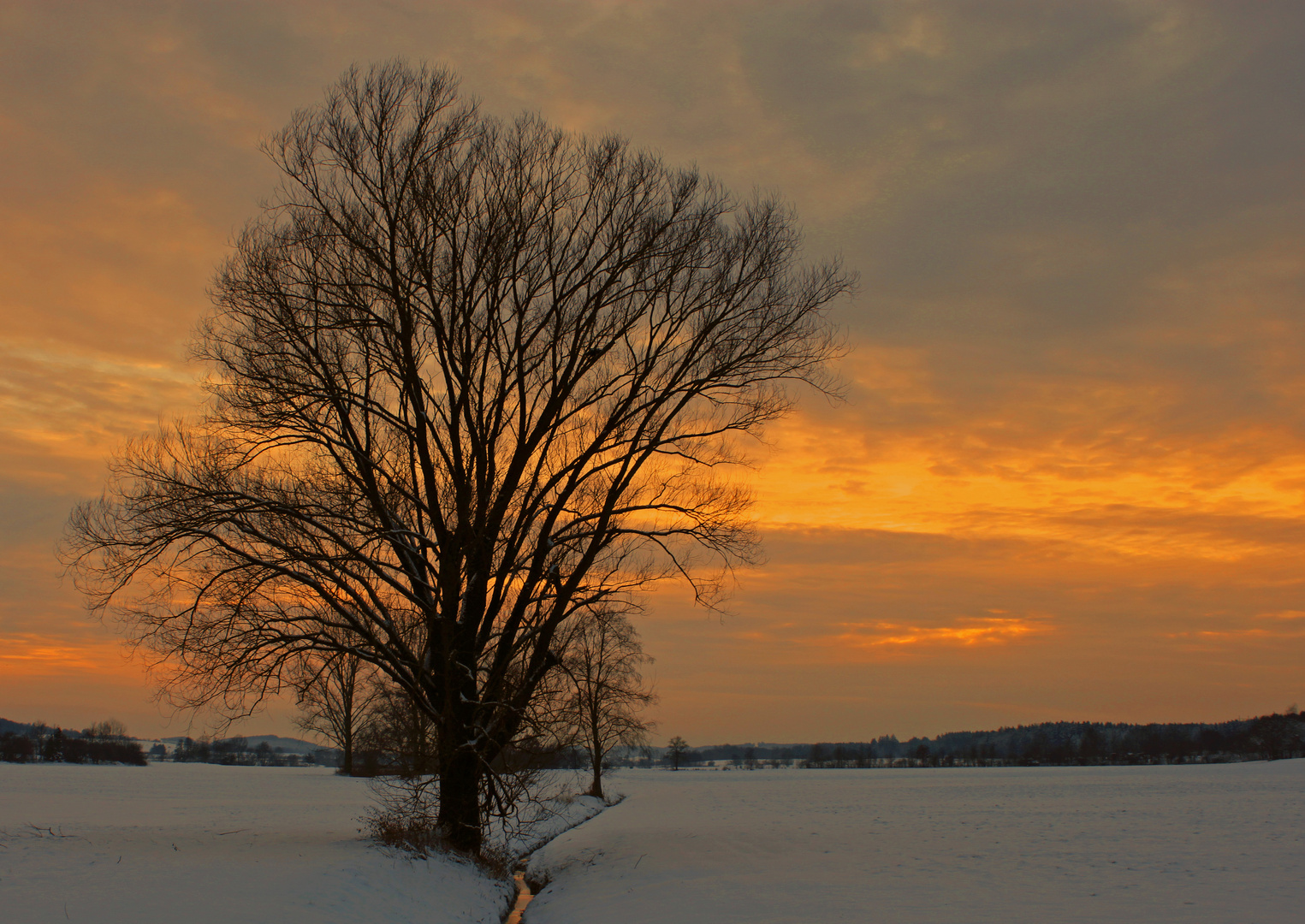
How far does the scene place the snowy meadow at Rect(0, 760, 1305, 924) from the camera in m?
11.7

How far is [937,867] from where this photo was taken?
2023cm

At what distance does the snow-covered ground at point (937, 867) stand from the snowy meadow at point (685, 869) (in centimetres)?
8

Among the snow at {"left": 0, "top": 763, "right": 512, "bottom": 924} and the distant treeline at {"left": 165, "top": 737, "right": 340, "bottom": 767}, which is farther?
the distant treeline at {"left": 165, "top": 737, "right": 340, "bottom": 767}

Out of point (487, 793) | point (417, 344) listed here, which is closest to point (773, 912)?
point (487, 793)

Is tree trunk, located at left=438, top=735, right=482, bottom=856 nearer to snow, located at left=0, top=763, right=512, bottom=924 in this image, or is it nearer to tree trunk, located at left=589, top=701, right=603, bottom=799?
snow, located at left=0, top=763, right=512, bottom=924

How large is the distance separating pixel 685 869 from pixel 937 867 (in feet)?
20.2

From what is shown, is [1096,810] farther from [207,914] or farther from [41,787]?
[41,787]

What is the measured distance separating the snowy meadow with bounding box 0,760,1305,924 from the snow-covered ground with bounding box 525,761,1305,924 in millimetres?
78

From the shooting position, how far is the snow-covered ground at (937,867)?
48.3 feet

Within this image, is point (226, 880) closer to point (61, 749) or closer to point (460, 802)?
point (460, 802)

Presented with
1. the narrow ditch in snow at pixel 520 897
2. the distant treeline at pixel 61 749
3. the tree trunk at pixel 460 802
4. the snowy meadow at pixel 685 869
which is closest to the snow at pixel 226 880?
the snowy meadow at pixel 685 869

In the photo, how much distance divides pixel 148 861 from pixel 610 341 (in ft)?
40.4

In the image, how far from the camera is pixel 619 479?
18141mm

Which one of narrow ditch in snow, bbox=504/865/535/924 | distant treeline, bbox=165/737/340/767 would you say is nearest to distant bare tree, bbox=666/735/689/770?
distant treeline, bbox=165/737/340/767
